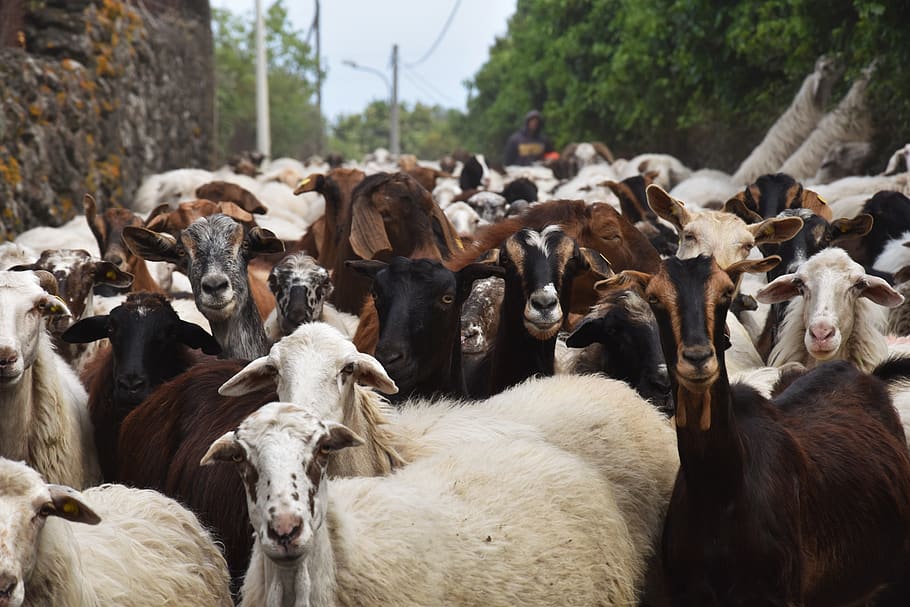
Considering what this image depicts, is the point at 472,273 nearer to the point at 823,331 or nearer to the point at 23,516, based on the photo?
the point at 823,331

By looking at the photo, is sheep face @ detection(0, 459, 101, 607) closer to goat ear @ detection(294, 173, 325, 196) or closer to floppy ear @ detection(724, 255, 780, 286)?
floppy ear @ detection(724, 255, 780, 286)

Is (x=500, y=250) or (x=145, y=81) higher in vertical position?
(x=145, y=81)

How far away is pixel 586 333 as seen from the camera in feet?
19.7

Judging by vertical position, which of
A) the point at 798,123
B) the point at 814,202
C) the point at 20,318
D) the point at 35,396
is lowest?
the point at 35,396

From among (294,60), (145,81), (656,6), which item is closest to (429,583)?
(145,81)

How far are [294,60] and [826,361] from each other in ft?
155

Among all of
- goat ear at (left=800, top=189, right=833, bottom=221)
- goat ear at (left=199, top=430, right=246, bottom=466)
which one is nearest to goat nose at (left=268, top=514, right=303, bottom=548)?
goat ear at (left=199, top=430, right=246, bottom=466)

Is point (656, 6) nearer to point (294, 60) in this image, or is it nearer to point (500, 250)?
point (500, 250)

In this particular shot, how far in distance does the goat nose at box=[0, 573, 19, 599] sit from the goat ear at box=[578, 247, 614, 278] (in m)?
3.35

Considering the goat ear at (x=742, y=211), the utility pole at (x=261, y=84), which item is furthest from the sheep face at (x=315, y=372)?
the utility pole at (x=261, y=84)

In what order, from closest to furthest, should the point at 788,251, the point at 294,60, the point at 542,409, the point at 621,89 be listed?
the point at 542,409 → the point at 788,251 → the point at 621,89 → the point at 294,60

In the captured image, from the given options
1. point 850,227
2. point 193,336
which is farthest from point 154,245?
point 850,227

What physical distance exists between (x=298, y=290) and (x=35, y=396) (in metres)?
1.64

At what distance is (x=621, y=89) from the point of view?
20641mm
